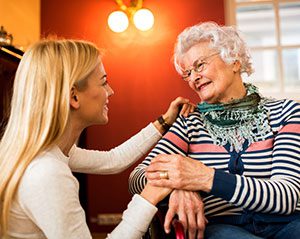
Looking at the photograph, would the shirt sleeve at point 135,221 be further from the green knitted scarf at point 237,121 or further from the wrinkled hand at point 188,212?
the green knitted scarf at point 237,121

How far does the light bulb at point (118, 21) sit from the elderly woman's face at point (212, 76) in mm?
1750

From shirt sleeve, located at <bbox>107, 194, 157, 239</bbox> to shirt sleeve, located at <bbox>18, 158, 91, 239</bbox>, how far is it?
0.15m

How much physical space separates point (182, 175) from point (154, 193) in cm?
11

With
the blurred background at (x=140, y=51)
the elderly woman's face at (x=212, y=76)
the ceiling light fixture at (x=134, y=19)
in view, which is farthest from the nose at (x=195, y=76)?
the ceiling light fixture at (x=134, y=19)

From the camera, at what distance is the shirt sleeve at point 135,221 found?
1063 millimetres

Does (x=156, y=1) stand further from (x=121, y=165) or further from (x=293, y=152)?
(x=293, y=152)

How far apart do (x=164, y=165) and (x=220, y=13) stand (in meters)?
2.48

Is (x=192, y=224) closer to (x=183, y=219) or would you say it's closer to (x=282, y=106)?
(x=183, y=219)

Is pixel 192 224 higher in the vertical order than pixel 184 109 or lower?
lower

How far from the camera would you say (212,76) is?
1.56 meters

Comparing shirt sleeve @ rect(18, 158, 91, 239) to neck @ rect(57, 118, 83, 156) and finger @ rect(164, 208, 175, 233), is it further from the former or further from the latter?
finger @ rect(164, 208, 175, 233)

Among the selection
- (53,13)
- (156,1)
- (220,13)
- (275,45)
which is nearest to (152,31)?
(156,1)

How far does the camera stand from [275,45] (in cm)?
344

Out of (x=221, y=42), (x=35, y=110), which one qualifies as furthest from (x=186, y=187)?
(x=221, y=42)
